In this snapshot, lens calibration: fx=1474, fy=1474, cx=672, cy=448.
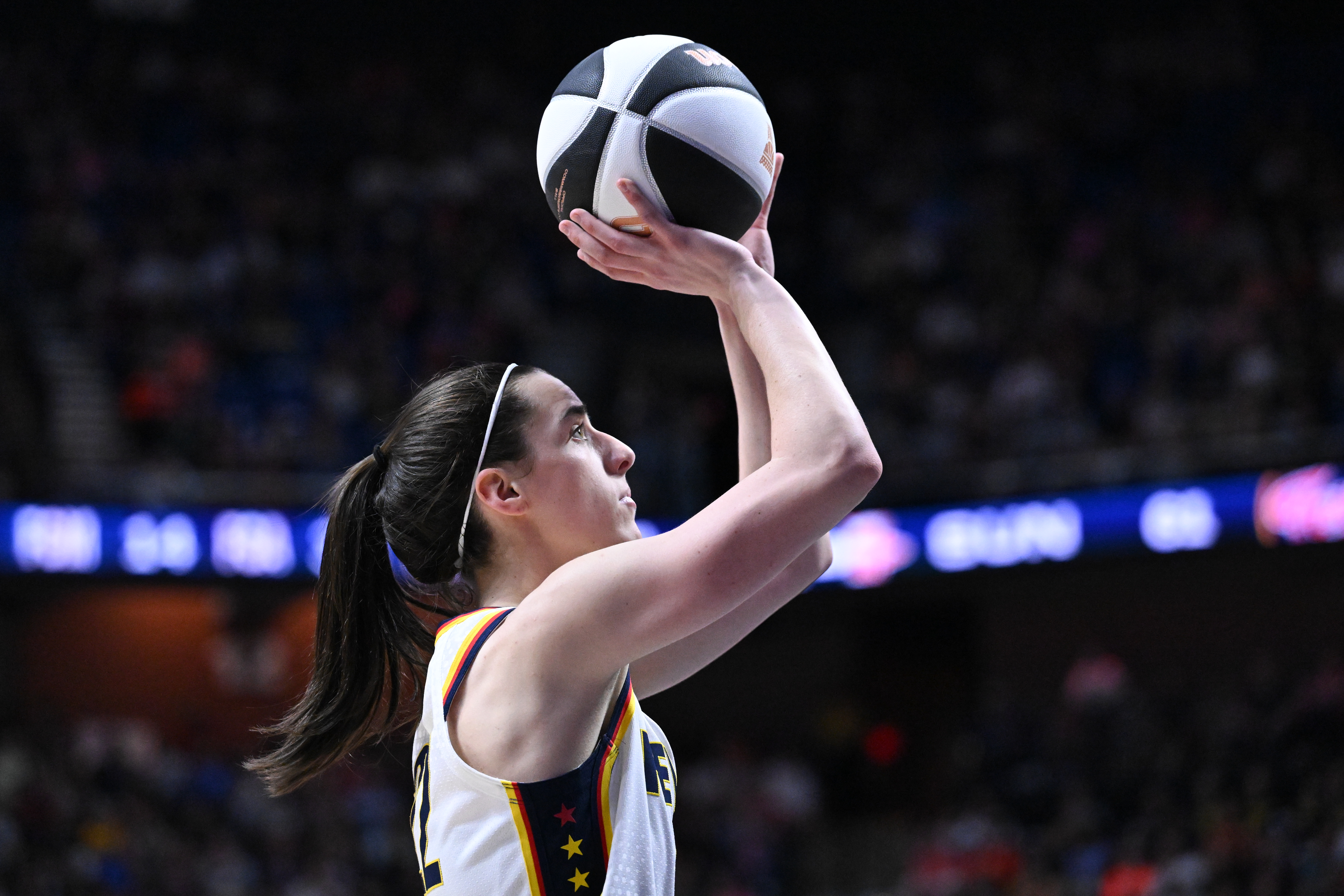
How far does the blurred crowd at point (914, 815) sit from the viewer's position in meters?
9.55

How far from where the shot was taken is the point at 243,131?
16797 millimetres

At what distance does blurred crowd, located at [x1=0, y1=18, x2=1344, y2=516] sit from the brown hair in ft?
30.1

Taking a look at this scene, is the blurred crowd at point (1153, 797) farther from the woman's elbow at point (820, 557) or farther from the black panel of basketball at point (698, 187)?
the black panel of basketball at point (698, 187)

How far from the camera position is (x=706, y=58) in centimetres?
267

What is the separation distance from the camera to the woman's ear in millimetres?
2305

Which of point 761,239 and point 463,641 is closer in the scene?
point 463,641

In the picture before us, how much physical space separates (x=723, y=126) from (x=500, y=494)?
0.75 m

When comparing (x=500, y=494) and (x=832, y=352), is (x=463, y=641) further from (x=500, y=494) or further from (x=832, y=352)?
(x=832, y=352)

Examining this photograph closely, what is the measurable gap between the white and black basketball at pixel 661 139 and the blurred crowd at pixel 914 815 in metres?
7.13

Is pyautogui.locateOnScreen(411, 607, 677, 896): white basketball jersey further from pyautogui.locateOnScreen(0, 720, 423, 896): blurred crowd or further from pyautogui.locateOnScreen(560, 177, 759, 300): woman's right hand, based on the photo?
pyautogui.locateOnScreen(0, 720, 423, 896): blurred crowd

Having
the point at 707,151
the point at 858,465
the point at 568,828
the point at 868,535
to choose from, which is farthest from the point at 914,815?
the point at 858,465

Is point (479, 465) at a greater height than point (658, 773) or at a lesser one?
greater

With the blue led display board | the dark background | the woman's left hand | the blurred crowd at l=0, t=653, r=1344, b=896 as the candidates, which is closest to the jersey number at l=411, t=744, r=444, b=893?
the woman's left hand

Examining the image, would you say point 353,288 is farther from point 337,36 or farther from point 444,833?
point 444,833
